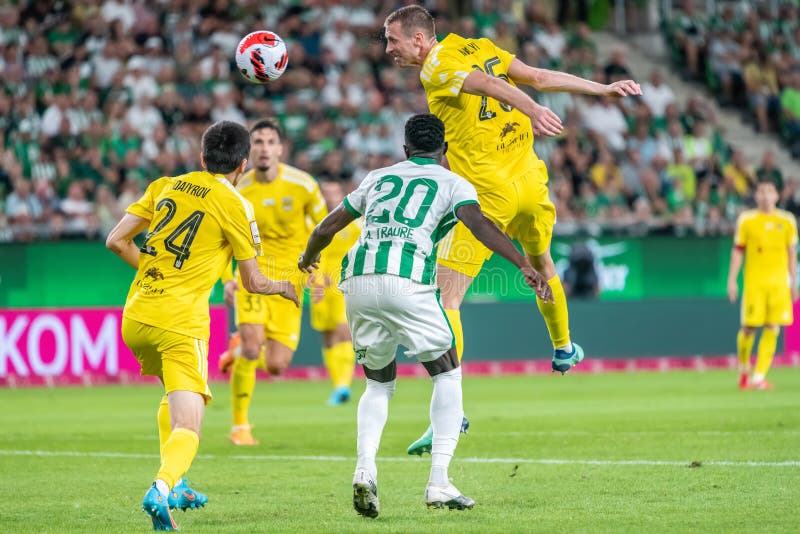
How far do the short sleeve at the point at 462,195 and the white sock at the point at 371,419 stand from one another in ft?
3.64

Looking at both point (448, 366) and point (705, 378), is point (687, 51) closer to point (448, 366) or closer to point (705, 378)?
point (705, 378)

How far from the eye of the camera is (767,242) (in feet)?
57.0

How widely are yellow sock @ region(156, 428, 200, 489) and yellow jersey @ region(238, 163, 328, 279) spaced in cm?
530

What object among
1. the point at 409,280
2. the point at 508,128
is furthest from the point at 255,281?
the point at 508,128

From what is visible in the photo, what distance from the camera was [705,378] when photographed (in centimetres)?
1934

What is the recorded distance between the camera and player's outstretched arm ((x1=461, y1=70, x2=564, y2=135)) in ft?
25.8

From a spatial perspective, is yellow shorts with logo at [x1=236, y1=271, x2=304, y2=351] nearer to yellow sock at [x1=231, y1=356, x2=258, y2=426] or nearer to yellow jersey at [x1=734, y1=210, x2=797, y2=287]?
yellow sock at [x1=231, y1=356, x2=258, y2=426]

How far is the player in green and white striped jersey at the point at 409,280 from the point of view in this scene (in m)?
7.35

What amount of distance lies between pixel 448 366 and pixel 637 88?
7.24 ft

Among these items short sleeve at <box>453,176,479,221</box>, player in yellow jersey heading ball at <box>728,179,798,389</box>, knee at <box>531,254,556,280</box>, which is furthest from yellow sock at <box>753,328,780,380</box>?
short sleeve at <box>453,176,479,221</box>

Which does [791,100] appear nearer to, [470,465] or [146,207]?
[470,465]

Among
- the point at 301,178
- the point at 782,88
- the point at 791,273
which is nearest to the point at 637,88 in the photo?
the point at 301,178

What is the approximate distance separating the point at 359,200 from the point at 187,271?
104 cm

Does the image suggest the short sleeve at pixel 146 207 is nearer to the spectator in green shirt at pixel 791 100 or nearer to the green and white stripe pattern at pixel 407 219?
the green and white stripe pattern at pixel 407 219
